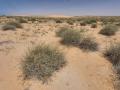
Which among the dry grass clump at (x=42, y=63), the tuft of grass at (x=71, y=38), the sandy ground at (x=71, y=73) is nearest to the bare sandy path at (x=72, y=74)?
the sandy ground at (x=71, y=73)

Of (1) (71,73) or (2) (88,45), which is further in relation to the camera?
(2) (88,45)

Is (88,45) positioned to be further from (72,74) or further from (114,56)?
(72,74)

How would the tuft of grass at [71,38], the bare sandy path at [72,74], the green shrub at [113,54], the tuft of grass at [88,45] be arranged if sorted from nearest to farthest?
the bare sandy path at [72,74]
the green shrub at [113,54]
the tuft of grass at [88,45]
the tuft of grass at [71,38]

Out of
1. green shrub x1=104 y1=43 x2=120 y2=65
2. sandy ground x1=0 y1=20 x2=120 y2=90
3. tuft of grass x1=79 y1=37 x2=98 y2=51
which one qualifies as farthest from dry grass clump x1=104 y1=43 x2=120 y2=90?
tuft of grass x1=79 y1=37 x2=98 y2=51

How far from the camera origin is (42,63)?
10.4m

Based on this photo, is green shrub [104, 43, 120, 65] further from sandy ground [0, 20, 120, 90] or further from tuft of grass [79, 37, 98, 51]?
tuft of grass [79, 37, 98, 51]

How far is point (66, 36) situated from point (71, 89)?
5.65 metres

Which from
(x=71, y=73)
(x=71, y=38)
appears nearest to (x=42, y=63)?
(x=71, y=73)

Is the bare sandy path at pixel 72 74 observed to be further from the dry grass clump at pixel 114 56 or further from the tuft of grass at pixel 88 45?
the tuft of grass at pixel 88 45

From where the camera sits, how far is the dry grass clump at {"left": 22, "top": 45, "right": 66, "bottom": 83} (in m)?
9.90

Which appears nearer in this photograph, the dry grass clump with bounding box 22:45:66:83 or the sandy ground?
the sandy ground

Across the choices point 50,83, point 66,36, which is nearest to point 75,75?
point 50,83

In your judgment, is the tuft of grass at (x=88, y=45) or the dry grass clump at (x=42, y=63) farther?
the tuft of grass at (x=88, y=45)

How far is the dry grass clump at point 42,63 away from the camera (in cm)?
990
